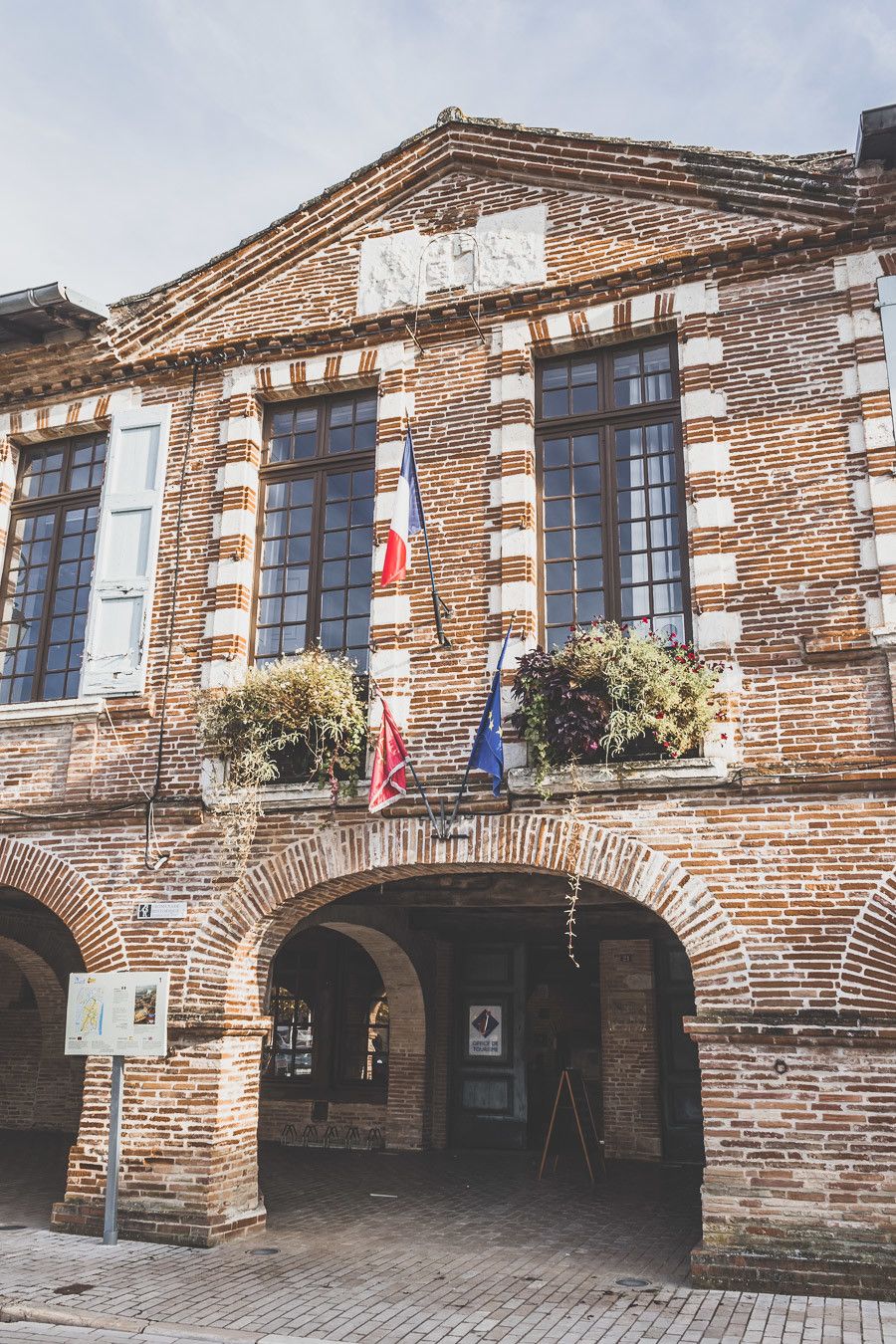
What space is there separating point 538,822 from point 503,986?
6337mm

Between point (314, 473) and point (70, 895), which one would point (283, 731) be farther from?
point (314, 473)

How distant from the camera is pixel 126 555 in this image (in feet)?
31.2

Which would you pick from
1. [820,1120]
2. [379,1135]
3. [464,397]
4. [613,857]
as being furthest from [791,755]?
[379,1135]

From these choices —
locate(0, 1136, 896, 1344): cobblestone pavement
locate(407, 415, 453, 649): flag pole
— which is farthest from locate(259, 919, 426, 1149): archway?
locate(407, 415, 453, 649): flag pole

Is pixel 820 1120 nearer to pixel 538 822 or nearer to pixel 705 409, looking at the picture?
pixel 538 822

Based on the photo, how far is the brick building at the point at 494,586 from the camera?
6.79 metres

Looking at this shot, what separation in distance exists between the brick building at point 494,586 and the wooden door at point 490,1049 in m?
2.64

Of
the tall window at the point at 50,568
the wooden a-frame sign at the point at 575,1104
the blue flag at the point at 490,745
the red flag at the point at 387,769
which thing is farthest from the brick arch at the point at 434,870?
the wooden a-frame sign at the point at 575,1104

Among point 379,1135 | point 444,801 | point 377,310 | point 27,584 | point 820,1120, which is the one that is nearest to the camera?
point 820,1120

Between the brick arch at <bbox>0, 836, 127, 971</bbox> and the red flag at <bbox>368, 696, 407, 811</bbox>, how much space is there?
8.24 ft

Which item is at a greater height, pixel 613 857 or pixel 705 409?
pixel 705 409

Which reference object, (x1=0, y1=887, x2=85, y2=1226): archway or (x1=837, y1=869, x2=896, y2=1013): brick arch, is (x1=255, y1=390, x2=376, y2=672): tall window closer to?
(x1=837, y1=869, x2=896, y2=1013): brick arch

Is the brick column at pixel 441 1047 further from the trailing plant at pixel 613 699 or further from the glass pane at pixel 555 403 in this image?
the glass pane at pixel 555 403

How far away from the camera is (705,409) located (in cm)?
807
